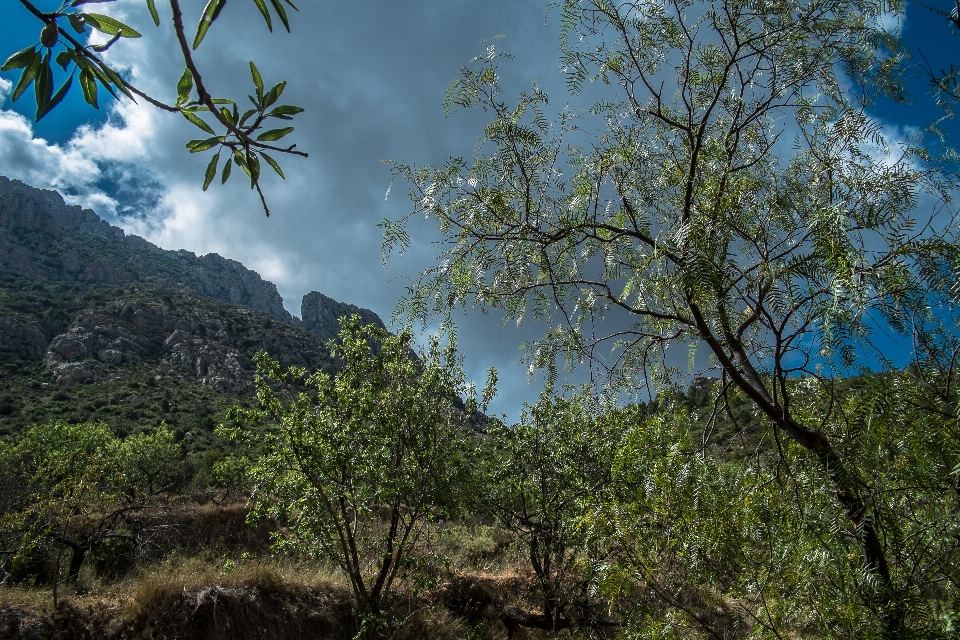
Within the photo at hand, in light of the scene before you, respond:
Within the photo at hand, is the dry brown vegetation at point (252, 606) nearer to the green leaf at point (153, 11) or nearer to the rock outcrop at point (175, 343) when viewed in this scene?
the green leaf at point (153, 11)

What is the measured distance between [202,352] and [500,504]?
2147 inches

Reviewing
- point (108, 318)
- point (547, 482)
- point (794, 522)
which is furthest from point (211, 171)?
point (108, 318)

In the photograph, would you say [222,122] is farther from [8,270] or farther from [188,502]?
[8,270]

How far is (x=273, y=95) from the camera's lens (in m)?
1.13

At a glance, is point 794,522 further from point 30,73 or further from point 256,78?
point 30,73

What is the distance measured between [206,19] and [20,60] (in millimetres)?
315

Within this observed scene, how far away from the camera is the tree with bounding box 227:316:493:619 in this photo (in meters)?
7.35

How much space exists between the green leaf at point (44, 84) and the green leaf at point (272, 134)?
14.4 inches

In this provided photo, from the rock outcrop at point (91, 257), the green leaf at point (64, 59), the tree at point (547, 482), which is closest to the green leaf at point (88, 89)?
the green leaf at point (64, 59)

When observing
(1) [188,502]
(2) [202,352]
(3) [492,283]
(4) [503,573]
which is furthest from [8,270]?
(3) [492,283]

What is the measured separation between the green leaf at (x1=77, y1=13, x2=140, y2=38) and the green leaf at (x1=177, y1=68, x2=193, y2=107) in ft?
0.43

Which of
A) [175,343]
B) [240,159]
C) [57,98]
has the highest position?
[175,343]

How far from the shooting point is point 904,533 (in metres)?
3.11

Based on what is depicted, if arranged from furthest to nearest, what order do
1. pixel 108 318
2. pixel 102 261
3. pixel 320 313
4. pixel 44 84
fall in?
pixel 320 313
pixel 102 261
pixel 108 318
pixel 44 84
